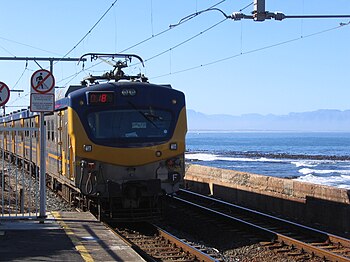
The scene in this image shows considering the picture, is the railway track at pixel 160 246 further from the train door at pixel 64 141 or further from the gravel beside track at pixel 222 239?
the train door at pixel 64 141

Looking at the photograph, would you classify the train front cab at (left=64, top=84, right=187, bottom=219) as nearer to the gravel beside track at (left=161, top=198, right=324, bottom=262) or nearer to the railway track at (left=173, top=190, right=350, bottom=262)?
the gravel beside track at (left=161, top=198, right=324, bottom=262)

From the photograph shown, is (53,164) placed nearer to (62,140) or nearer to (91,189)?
(62,140)

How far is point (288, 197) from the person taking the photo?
16.3m

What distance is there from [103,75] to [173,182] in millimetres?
4173

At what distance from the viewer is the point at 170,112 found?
1302 centimetres

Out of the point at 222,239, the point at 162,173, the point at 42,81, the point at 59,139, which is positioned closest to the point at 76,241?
the point at 42,81

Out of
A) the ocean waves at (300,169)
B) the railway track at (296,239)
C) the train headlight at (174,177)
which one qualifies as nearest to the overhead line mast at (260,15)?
the train headlight at (174,177)

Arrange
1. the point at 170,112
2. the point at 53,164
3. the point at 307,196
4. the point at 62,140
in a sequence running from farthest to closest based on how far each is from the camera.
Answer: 1. the point at 53,164
2. the point at 307,196
3. the point at 62,140
4. the point at 170,112

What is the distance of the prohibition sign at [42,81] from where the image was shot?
11.0m

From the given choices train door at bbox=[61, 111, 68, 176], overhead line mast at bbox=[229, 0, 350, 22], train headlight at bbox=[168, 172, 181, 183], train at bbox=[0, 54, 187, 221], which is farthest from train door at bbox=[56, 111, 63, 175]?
overhead line mast at bbox=[229, 0, 350, 22]

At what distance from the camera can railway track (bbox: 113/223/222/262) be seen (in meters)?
10.0

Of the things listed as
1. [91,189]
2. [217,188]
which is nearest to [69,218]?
[91,189]

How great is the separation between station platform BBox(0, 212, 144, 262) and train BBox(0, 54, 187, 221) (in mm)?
824

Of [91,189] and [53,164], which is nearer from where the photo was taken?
[91,189]
